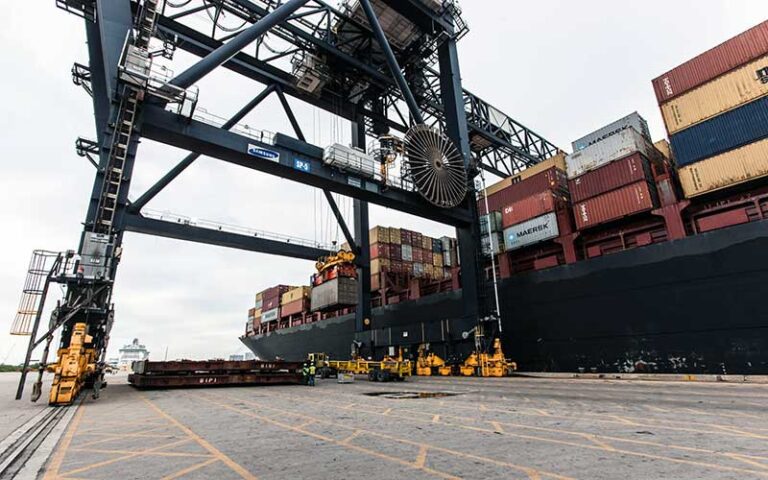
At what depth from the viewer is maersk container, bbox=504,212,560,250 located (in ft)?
73.8

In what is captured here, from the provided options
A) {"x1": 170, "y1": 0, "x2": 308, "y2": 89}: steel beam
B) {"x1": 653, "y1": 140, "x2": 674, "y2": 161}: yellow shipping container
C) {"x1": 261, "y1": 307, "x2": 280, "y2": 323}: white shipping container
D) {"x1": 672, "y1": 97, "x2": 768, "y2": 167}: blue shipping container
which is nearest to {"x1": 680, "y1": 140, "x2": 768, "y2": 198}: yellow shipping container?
{"x1": 672, "y1": 97, "x2": 768, "y2": 167}: blue shipping container

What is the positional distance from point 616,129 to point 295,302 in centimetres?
3563

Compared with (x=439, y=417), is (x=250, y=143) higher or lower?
higher

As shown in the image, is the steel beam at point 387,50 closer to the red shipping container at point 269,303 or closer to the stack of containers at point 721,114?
the stack of containers at point 721,114

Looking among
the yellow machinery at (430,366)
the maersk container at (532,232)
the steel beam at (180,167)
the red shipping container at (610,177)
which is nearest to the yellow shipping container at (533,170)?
the red shipping container at (610,177)

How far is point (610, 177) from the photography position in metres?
20.3

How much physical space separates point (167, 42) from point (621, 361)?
28.8 metres

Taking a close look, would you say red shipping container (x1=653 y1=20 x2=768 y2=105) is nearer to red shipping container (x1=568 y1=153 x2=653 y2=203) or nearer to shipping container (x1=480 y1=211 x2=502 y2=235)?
red shipping container (x1=568 y1=153 x2=653 y2=203)

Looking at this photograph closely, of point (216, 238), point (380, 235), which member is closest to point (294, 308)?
point (380, 235)

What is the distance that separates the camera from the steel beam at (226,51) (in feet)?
50.1

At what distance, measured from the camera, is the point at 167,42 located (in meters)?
20.2

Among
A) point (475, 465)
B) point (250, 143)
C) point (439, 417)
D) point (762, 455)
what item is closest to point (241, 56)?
point (250, 143)

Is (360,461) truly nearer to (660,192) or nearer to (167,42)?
(660,192)

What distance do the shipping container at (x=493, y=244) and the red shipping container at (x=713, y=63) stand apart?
11.5 m
